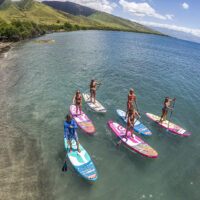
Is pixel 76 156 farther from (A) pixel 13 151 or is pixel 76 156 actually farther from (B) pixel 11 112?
(B) pixel 11 112

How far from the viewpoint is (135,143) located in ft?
48.7

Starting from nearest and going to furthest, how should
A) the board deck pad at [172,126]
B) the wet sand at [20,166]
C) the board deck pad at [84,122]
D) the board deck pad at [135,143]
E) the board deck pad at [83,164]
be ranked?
1. the wet sand at [20,166]
2. the board deck pad at [83,164]
3. the board deck pad at [135,143]
4. the board deck pad at [84,122]
5. the board deck pad at [172,126]

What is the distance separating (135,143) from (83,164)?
19.2 feet

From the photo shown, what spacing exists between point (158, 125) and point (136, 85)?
47.4 feet

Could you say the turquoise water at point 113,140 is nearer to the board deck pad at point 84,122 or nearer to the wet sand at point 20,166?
the wet sand at point 20,166

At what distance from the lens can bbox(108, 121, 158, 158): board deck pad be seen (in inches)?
540

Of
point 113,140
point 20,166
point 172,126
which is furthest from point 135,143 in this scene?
point 20,166

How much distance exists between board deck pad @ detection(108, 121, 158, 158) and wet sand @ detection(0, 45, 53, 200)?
8.06 meters

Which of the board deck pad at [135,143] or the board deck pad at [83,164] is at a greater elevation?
the board deck pad at [135,143]

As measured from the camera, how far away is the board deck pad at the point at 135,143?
1372cm

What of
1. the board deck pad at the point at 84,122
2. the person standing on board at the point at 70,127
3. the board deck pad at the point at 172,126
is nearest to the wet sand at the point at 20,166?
the person standing on board at the point at 70,127

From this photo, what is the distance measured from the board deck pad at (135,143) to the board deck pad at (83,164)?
448 cm

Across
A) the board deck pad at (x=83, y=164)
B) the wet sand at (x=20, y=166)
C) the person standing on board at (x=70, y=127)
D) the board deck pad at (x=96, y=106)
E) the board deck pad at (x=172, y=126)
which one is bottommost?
the wet sand at (x=20, y=166)

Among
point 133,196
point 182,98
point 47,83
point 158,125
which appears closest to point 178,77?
point 182,98
